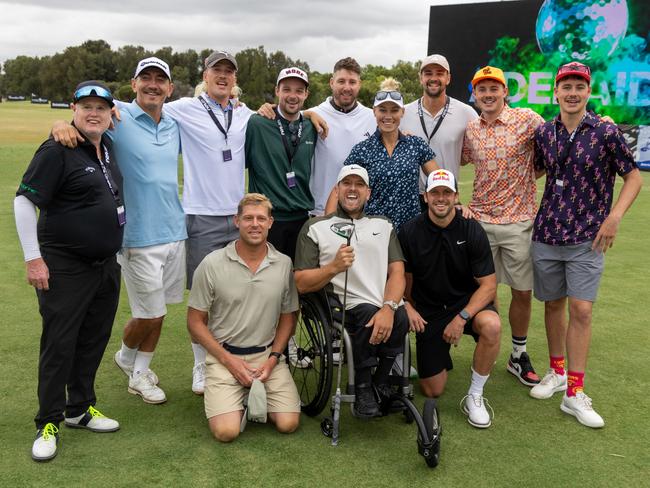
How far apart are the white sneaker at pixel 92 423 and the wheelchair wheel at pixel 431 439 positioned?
1.75 m

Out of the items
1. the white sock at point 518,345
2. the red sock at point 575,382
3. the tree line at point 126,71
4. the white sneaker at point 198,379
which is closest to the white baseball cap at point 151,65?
the white sneaker at point 198,379

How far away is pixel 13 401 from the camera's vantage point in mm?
3986

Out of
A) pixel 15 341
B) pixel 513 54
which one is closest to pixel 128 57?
pixel 513 54

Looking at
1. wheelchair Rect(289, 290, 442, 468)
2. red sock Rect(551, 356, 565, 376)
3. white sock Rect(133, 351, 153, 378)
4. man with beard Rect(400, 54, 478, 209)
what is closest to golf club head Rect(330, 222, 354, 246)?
wheelchair Rect(289, 290, 442, 468)

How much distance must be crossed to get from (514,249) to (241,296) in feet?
6.32

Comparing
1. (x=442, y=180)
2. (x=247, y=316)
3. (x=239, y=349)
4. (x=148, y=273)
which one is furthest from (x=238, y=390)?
(x=442, y=180)

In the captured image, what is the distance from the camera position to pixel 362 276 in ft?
12.5

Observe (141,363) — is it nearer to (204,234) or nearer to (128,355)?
(128,355)

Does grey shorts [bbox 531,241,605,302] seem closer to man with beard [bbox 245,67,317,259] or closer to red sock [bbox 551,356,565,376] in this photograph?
red sock [bbox 551,356,565,376]

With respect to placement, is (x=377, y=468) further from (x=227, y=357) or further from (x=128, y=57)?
(x=128, y=57)

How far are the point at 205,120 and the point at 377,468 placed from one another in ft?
8.16

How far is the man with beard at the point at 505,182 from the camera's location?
4.29 meters

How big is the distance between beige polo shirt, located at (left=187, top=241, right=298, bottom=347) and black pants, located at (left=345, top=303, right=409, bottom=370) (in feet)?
1.38

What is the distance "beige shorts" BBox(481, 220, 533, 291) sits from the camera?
14.4 feet
